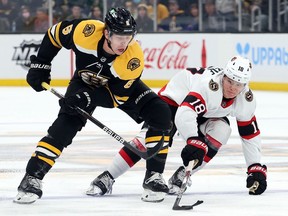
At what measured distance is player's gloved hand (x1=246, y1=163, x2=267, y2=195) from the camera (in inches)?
212

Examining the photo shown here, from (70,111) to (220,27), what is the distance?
950 centimetres

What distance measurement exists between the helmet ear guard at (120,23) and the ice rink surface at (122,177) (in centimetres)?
90

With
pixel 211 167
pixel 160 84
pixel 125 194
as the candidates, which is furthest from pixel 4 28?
pixel 125 194

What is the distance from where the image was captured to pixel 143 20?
14836mm

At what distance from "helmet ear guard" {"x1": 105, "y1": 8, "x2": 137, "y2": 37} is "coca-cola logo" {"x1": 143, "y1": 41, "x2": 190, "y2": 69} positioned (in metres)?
9.11

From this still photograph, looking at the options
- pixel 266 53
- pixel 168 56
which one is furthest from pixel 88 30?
pixel 168 56

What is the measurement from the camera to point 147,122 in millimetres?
5324

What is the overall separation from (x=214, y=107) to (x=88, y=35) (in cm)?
78

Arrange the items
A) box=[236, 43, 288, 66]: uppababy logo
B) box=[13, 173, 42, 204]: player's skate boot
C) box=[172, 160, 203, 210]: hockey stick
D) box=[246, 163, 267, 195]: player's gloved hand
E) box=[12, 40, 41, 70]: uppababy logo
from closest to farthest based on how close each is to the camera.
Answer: box=[172, 160, 203, 210]: hockey stick → box=[13, 173, 42, 204]: player's skate boot → box=[246, 163, 267, 195]: player's gloved hand → box=[236, 43, 288, 66]: uppababy logo → box=[12, 40, 41, 70]: uppababy logo

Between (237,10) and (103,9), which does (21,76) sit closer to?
(103,9)

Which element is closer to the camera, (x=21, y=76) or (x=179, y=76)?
(x=179, y=76)

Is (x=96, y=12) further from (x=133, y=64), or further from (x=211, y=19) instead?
(x=133, y=64)

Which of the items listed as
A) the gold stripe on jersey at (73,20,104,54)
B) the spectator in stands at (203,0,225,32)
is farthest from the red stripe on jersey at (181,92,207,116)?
the spectator in stands at (203,0,225,32)

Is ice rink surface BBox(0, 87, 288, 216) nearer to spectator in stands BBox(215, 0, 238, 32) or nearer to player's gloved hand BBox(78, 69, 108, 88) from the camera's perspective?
player's gloved hand BBox(78, 69, 108, 88)
